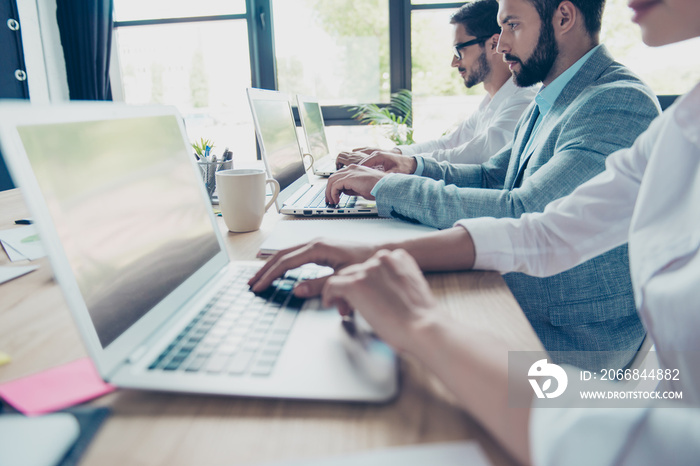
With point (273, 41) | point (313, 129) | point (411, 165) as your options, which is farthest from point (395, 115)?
point (411, 165)

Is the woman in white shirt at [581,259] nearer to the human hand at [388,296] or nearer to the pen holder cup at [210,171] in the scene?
the human hand at [388,296]

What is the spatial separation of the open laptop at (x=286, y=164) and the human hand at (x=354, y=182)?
0.12ft

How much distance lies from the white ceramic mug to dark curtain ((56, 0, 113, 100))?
2.83 m

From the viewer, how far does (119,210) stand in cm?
49

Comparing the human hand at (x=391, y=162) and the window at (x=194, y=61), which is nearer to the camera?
the human hand at (x=391, y=162)

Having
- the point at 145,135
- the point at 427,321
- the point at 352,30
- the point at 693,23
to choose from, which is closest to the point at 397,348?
the point at 427,321

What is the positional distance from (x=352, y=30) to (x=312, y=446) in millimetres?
3074

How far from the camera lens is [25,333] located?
21.2 inches

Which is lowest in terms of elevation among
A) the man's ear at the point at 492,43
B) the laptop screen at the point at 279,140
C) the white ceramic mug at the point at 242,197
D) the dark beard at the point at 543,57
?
the white ceramic mug at the point at 242,197

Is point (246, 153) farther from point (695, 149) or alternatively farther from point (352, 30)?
point (695, 149)

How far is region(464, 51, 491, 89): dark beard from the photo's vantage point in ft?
7.77

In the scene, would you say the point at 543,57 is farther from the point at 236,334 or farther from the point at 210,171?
the point at 236,334

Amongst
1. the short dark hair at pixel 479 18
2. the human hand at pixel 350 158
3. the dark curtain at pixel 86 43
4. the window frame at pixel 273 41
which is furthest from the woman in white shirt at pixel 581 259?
the dark curtain at pixel 86 43

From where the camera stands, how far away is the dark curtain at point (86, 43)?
306 cm
